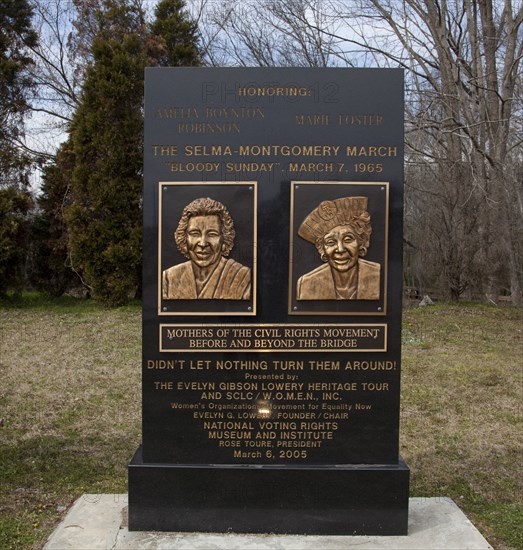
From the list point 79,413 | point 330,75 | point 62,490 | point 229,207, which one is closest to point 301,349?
point 229,207

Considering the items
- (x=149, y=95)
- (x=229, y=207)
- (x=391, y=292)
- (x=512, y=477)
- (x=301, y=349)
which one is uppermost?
(x=149, y=95)

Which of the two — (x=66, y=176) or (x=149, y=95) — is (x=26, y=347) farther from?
(x=149, y=95)

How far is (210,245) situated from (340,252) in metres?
0.78

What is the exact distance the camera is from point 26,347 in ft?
31.0

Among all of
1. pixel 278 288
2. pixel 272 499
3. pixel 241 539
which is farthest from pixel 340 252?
pixel 241 539

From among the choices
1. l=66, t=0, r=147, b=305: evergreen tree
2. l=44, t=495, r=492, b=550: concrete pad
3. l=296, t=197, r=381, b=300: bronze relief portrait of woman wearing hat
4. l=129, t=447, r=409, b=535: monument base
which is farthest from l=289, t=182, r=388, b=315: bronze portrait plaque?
l=66, t=0, r=147, b=305: evergreen tree

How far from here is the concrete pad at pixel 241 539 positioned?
11.4 feet

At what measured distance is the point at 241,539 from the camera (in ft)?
11.7

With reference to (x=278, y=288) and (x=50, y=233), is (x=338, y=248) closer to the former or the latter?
(x=278, y=288)

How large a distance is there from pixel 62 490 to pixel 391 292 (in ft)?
9.17

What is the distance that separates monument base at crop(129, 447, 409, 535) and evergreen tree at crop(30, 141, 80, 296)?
458 inches

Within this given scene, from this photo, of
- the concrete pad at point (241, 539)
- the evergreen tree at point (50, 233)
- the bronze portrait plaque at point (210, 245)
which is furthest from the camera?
the evergreen tree at point (50, 233)

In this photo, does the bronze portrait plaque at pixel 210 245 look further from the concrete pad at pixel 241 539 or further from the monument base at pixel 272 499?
the concrete pad at pixel 241 539


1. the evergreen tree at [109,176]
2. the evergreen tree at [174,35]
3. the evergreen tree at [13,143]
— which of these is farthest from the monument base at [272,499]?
the evergreen tree at [174,35]
